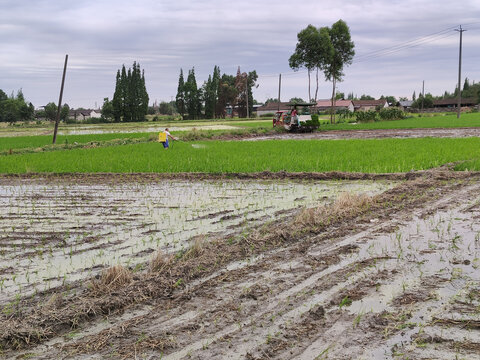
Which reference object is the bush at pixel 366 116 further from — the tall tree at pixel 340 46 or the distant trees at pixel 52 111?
the distant trees at pixel 52 111

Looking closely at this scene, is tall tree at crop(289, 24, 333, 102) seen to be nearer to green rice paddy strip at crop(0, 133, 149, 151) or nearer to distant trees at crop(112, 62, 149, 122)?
green rice paddy strip at crop(0, 133, 149, 151)

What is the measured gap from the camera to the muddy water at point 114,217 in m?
5.54

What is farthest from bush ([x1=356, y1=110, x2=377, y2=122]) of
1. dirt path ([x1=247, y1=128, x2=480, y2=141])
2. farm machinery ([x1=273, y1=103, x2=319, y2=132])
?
dirt path ([x1=247, y1=128, x2=480, y2=141])

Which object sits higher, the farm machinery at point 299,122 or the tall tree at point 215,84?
the tall tree at point 215,84

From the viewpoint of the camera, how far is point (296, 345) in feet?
11.3

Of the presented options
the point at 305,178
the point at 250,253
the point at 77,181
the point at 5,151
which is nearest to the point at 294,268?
the point at 250,253

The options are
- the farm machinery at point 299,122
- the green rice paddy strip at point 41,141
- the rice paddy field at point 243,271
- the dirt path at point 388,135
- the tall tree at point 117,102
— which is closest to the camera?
the rice paddy field at point 243,271

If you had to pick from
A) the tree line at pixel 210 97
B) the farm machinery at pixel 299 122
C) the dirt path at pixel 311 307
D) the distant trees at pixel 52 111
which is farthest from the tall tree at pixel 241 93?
the dirt path at pixel 311 307

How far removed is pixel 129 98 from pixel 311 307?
74917 mm

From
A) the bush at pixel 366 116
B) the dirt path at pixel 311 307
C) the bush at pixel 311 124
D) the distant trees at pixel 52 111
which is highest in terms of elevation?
the distant trees at pixel 52 111

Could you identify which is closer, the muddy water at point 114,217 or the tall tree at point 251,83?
the muddy water at point 114,217

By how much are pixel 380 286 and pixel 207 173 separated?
9.12 metres

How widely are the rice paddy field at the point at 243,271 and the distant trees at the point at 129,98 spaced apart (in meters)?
66.3

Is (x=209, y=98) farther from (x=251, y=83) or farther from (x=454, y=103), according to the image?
(x=454, y=103)
